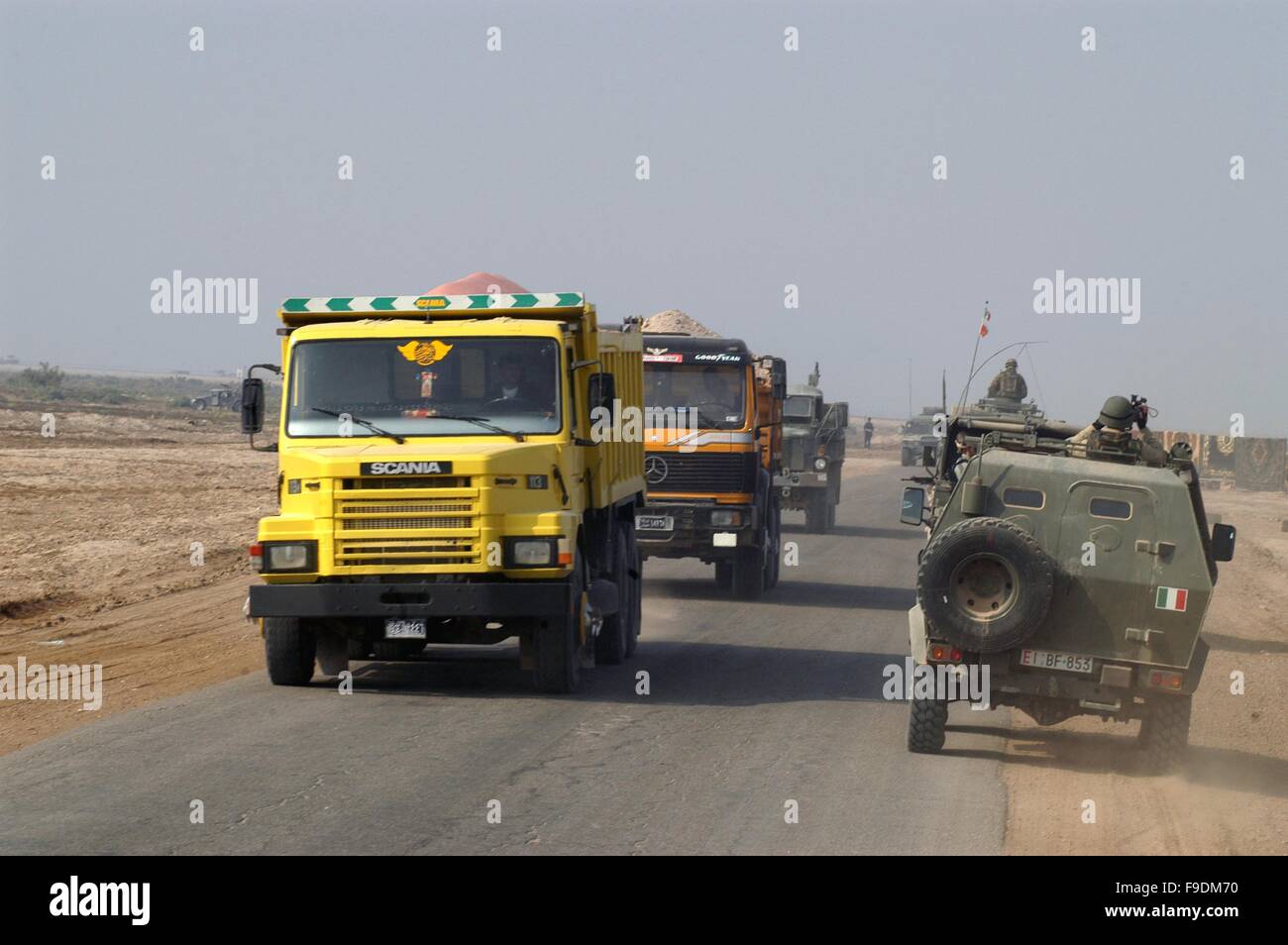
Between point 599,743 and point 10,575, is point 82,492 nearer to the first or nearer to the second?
point 10,575

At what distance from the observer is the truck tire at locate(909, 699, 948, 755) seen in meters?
10.4

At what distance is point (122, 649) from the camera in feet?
46.8

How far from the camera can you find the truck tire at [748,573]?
20156 mm

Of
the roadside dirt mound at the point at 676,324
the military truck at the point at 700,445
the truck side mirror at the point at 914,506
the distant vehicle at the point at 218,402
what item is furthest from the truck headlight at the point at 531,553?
the distant vehicle at the point at 218,402

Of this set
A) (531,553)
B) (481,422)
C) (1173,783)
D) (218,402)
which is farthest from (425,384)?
(218,402)

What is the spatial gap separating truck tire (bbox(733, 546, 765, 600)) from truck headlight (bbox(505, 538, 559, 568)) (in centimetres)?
866

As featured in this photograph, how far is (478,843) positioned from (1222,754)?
5.79m

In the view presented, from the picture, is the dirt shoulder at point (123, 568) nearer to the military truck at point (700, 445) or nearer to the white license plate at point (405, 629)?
the white license plate at point (405, 629)

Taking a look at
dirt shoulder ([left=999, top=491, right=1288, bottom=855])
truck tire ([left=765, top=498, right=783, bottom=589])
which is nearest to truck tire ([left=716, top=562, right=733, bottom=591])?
truck tire ([left=765, top=498, right=783, bottom=589])

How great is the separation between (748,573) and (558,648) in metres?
8.51

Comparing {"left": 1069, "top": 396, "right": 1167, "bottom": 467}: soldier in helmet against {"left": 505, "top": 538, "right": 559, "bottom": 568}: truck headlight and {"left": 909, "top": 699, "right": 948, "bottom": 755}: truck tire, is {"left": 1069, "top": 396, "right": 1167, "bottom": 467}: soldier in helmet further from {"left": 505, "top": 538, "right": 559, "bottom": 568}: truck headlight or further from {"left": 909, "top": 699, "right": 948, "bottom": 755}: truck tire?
{"left": 505, "top": 538, "right": 559, "bottom": 568}: truck headlight

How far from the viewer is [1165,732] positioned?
10102mm

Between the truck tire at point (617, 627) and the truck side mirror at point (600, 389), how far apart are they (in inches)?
73.9
